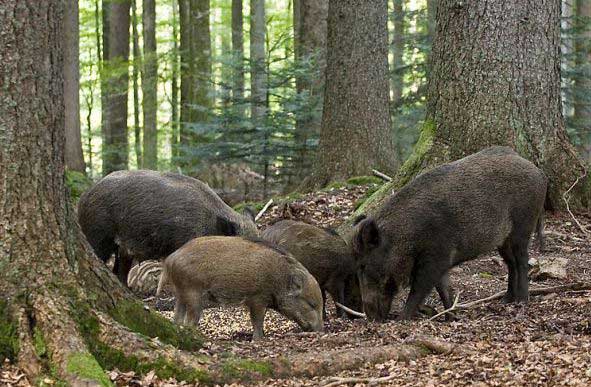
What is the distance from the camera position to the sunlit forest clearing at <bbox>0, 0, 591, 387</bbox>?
15.4 feet

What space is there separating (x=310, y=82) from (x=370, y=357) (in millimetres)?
12267

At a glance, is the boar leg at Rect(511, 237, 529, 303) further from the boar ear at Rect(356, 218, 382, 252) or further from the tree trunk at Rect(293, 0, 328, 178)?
the tree trunk at Rect(293, 0, 328, 178)

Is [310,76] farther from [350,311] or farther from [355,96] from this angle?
[350,311]

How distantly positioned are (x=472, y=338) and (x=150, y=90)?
2207 centimetres

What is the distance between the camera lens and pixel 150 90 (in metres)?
26.7

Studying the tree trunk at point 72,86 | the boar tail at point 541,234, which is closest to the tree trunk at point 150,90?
the tree trunk at point 72,86

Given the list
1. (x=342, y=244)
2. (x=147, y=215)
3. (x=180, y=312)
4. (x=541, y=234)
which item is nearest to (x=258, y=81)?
(x=147, y=215)

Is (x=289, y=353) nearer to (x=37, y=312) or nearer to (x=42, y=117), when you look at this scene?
(x=37, y=312)

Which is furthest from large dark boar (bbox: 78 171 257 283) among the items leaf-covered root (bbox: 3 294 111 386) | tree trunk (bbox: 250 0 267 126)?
tree trunk (bbox: 250 0 267 126)

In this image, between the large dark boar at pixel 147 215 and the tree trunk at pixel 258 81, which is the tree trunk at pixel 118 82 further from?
the large dark boar at pixel 147 215

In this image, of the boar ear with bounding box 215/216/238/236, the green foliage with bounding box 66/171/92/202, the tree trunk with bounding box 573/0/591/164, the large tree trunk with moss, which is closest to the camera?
the boar ear with bounding box 215/216/238/236

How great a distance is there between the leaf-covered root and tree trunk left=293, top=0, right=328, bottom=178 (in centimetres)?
1186

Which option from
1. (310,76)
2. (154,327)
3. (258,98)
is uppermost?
(310,76)

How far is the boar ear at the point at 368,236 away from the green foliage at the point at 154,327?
2372mm
